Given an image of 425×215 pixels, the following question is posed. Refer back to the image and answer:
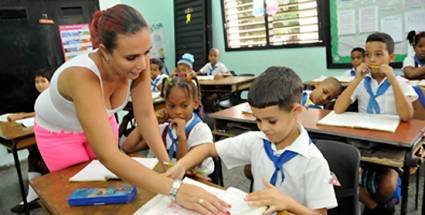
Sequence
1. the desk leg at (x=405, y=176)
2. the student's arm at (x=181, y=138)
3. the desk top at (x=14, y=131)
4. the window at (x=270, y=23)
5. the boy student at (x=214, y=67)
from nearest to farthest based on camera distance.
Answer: the desk leg at (x=405, y=176), the student's arm at (x=181, y=138), the desk top at (x=14, y=131), the window at (x=270, y=23), the boy student at (x=214, y=67)

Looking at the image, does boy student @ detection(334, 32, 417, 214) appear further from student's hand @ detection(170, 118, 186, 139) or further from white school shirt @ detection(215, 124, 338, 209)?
student's hand @ detection(170, 118, 186, 139)

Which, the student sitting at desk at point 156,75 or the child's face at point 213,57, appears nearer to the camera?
the student sitting at desk at point 156,75

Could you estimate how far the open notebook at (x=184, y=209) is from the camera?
2.77 feet

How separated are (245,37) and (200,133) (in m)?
4.32

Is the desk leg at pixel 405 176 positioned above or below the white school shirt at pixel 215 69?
below

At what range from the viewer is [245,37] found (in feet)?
18.7

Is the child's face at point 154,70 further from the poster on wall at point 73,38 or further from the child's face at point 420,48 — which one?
the child's face at point 420,48

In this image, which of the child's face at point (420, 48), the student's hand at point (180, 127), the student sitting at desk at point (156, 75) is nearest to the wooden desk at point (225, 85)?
the student sitting at desk at point (156, 75)

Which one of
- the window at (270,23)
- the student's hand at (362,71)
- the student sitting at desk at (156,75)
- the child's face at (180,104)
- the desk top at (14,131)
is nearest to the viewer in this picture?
the child's face at (180,104)

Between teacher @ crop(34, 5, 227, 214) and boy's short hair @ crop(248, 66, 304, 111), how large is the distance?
35 cm

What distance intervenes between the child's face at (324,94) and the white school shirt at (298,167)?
1.44 meters

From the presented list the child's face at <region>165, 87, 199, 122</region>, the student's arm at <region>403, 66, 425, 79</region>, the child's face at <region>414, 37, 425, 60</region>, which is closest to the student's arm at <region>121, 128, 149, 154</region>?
the child's face at <region>165, 87, 199, 122</region>

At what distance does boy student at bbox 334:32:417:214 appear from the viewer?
67.9 inches

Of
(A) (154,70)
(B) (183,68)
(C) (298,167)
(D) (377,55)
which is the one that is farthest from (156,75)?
(C) (298,167)
